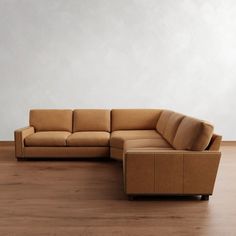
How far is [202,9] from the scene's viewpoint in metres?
5.83

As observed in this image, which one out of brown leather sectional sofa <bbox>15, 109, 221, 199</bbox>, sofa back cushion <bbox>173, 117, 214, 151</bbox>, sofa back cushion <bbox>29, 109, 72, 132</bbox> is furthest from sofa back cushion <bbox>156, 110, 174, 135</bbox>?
sofa back cushion <bbox>29, 109, 72, 132</bbox>

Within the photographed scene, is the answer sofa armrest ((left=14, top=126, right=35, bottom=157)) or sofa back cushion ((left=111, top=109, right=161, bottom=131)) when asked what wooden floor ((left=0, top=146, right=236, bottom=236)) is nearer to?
sofa armrest ((left=14, top=126, right=35, bottom=157))

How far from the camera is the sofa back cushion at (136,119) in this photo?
5.43 m

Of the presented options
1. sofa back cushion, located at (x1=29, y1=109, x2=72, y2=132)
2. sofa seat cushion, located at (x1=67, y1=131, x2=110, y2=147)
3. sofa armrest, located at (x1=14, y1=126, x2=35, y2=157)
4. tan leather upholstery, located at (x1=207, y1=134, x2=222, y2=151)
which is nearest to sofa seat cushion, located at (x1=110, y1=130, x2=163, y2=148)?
sofa seat cushion, located at (x1=67, y1=131, x2=110, y2=147)

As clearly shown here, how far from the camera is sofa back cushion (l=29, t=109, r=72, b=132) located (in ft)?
17.9

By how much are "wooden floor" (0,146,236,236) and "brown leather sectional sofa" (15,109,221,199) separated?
0.73ft

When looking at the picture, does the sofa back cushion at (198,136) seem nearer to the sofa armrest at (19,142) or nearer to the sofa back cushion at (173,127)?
the sofa back cushion at (173,127)

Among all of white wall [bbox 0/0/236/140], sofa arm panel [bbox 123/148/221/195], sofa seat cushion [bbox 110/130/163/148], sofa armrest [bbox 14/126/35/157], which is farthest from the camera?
white wall [bbox 0/0/236/140]

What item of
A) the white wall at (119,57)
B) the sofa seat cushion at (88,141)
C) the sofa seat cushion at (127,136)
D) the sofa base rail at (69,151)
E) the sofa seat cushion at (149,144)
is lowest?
the sofa base rail at (69,151)

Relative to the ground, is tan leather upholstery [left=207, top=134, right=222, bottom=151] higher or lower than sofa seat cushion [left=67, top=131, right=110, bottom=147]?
higher

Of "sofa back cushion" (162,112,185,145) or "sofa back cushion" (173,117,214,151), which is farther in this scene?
"sofa back cushion" (162,112,185,145)

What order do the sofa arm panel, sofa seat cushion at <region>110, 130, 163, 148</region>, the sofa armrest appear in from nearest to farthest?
the sofa arm panel, sofa seat cushion at <region>110, 130, 163, 148</region>, the sofa armrest

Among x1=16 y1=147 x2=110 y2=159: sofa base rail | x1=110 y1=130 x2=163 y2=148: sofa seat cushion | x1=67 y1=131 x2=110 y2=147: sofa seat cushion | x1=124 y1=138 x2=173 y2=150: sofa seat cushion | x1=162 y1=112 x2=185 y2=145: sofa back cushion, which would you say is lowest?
x1=16 y1=147 x2=110 y2=159: sofa base rail

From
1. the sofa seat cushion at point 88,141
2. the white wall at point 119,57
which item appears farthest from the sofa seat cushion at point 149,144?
the white wall at point 119,57
